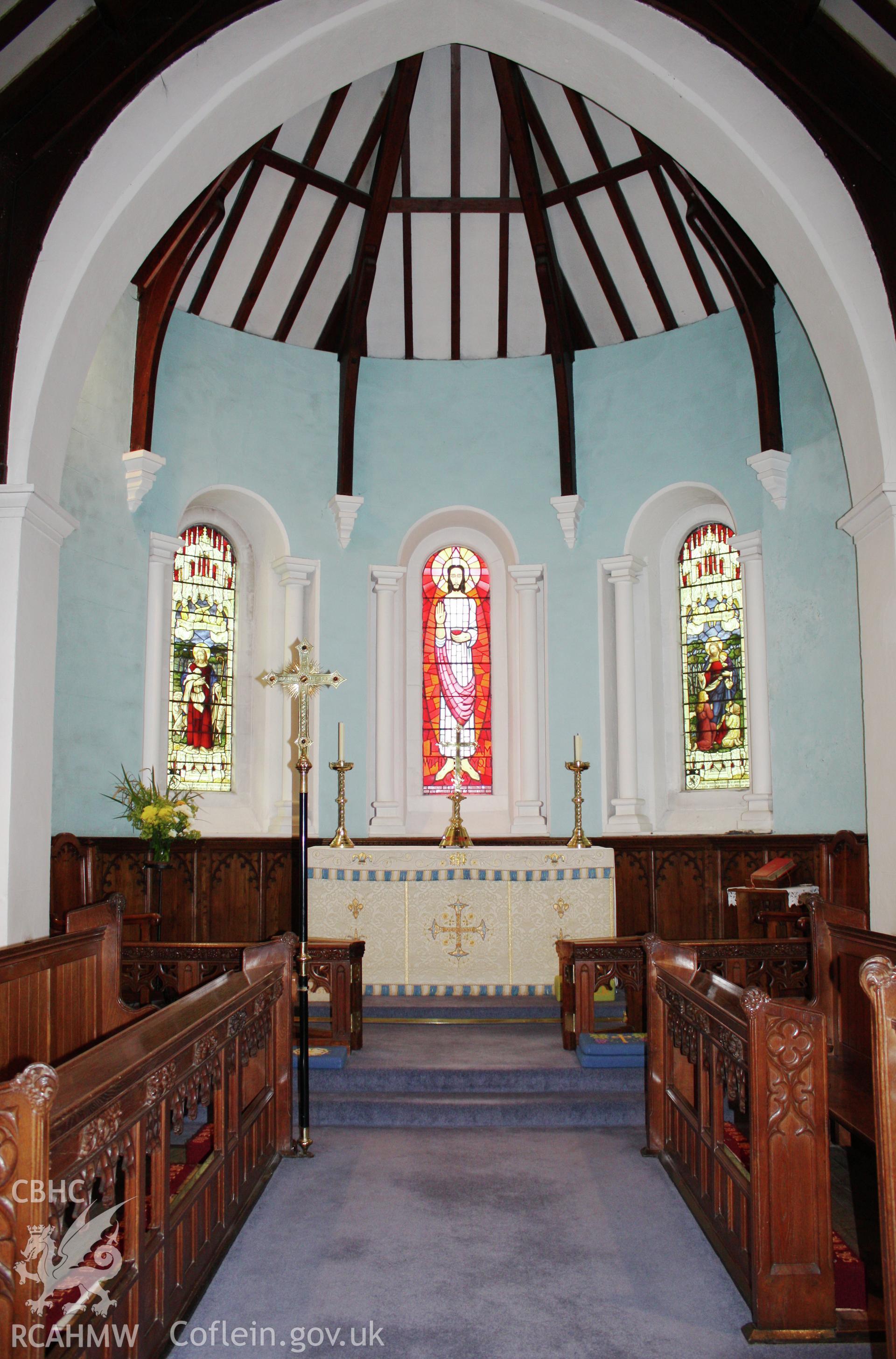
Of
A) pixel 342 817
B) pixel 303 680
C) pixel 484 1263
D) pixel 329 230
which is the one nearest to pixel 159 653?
pixel 342 817

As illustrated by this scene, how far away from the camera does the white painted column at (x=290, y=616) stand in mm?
9688

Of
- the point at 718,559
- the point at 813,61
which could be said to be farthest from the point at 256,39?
the point at 718,559

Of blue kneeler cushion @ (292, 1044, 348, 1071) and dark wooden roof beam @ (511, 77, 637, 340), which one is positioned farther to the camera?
dark wooden roof beam @ (511, 77, 637, 340)

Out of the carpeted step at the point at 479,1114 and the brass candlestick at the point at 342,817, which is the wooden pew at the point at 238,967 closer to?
the carpeted step at the point at 479,1114

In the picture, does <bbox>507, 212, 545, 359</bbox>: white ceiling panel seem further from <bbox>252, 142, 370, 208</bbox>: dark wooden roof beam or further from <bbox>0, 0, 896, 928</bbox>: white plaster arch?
<bbox>0, 0, 896, 928</bbox>: white plaster arch

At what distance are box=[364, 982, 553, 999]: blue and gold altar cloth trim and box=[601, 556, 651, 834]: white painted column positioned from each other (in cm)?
273

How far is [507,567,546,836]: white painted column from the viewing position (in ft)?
32.1

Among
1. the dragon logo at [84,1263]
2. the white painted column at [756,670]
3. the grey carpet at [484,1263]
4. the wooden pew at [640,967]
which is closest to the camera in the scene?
the dragon logo at [84,1263]

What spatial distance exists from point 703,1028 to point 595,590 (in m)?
6.49

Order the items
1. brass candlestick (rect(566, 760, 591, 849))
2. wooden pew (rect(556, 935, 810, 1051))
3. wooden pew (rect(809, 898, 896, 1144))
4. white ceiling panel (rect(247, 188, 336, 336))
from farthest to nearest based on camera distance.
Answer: white ceiling panel (rect(247, 188, 336, 336)), brass candlestick (rect(566, 760, 591, 849)), wooden pew (rect(556, 935, 810, 1051)), wooden pew (rect(809, 898, 896, 1144))

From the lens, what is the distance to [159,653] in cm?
898

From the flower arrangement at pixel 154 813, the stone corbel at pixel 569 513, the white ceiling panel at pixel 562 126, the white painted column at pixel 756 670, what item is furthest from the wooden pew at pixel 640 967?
the white ceiling panel at pixel 562 126

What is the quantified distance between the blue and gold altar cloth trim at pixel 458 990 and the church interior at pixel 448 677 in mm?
34

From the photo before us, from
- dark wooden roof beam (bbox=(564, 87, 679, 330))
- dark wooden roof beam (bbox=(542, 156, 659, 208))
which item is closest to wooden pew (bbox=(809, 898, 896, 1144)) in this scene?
dark wooden roof beam (bbox=(564, 87, 679, 330))
